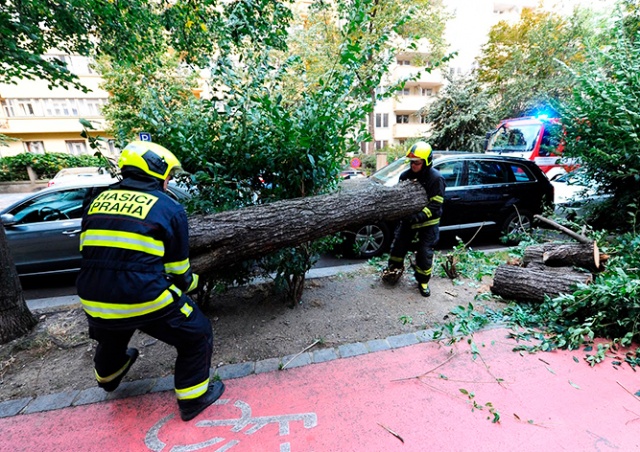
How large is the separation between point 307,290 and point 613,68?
552 centimetres

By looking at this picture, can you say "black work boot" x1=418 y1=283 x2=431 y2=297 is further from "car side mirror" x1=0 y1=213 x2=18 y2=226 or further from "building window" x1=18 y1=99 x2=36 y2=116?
"building window" x1=18 y1=99 x2=36 y2=116

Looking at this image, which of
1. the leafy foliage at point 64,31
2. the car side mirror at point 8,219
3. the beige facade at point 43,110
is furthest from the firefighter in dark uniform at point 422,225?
the beige facade at point 43,110

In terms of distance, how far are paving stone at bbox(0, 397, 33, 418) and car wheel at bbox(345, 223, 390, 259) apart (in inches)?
154

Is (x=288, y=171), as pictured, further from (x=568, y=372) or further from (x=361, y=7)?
(x=568, y=372)

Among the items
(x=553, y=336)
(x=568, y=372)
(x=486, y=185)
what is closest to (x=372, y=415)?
(x=568, y=372)

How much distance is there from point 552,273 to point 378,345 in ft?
7.04

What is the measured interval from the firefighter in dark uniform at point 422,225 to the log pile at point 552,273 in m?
0.85

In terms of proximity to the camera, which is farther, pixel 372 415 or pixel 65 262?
pixel 65 262

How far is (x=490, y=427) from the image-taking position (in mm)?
1962

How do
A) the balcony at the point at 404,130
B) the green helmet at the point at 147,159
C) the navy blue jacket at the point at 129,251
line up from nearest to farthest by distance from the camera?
the navy blue jacket at the point at 129,251 → the green helmet at the point at 147,159 → the balcony at the point at 404,130

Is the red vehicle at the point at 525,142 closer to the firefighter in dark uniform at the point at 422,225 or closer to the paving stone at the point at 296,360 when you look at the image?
the firefighter in dark uniform at the point at 422,225

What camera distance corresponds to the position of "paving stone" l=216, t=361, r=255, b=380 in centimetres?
246

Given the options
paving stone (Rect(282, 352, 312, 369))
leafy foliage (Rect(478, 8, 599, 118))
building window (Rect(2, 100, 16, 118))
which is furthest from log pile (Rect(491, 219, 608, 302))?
building window (Rect(2, 100, 16, 118))

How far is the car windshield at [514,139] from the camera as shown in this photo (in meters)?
10.8
